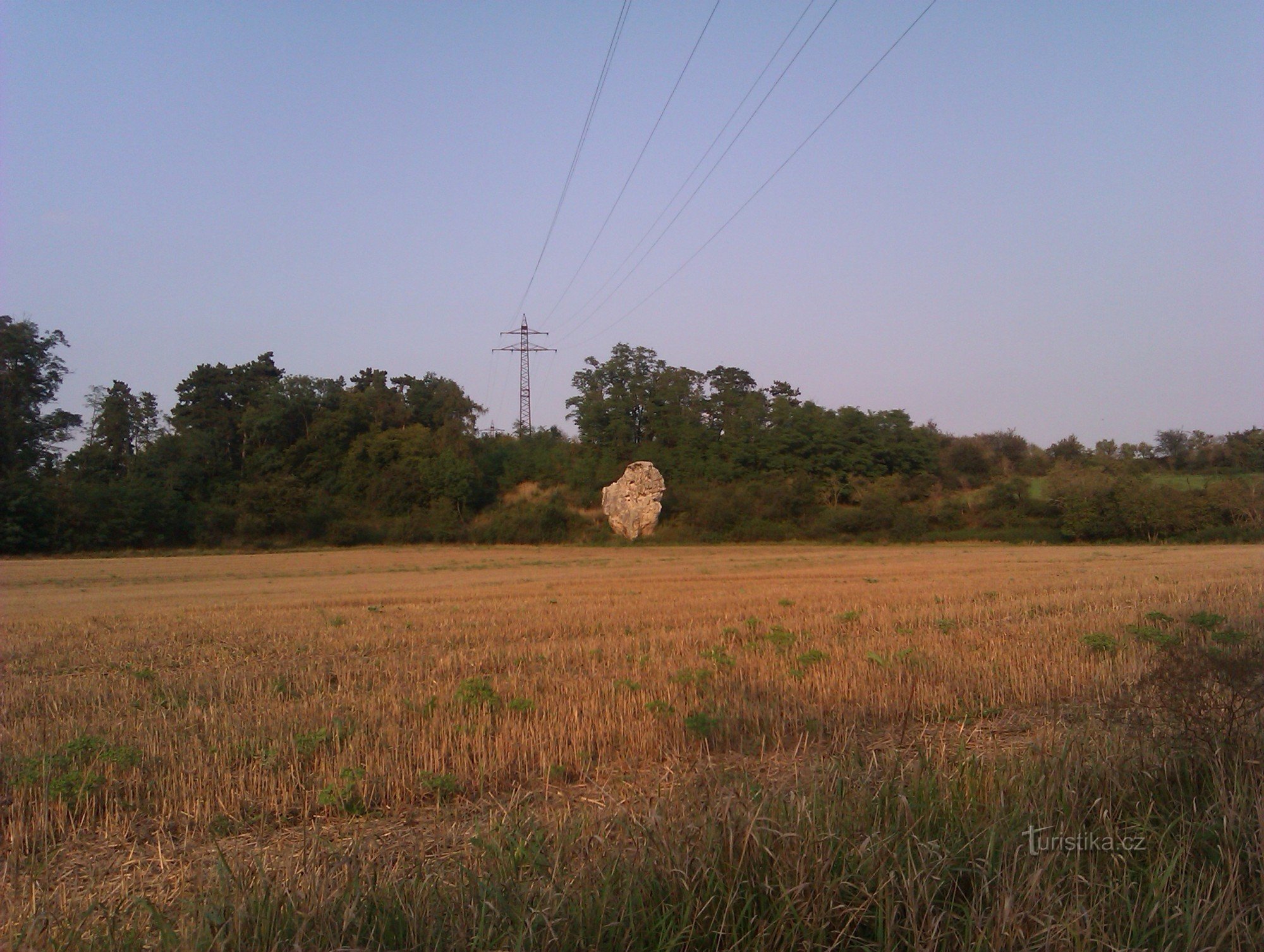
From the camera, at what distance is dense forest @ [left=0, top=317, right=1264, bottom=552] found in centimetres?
5153

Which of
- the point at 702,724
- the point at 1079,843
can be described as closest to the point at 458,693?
the point at 702,724

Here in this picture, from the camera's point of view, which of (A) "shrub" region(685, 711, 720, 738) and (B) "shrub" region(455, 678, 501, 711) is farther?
(B) "shrub" region(455, 678, 501, 711)

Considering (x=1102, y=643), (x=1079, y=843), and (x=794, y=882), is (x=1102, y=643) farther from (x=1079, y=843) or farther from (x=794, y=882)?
(x=794, y=882)

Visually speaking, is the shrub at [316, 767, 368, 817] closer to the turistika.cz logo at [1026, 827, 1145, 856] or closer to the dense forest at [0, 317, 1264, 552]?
the turistika.cz logo at [1026, 827, 1145, 856]

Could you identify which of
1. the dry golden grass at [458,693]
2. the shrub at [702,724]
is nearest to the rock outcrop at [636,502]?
the dry golden grass at [458,693]

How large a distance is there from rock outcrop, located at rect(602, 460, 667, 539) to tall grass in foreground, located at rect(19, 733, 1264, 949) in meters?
55.7

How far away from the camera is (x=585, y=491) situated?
217 feet

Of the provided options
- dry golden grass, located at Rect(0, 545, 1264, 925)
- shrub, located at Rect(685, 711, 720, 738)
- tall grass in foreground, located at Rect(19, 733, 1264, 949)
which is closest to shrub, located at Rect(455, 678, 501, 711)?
dry golden grass, located at Rect(0, 545, 1264, 925)

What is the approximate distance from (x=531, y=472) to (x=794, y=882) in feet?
219

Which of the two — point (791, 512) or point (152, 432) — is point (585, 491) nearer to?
point (791, 512)

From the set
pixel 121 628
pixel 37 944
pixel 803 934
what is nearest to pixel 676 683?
pixel 803 934

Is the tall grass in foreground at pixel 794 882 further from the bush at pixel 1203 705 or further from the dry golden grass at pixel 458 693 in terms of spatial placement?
the dry golden grass at pixel 458 693

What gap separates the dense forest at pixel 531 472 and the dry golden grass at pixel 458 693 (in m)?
36.5

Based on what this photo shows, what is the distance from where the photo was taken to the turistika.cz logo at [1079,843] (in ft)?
13.0
